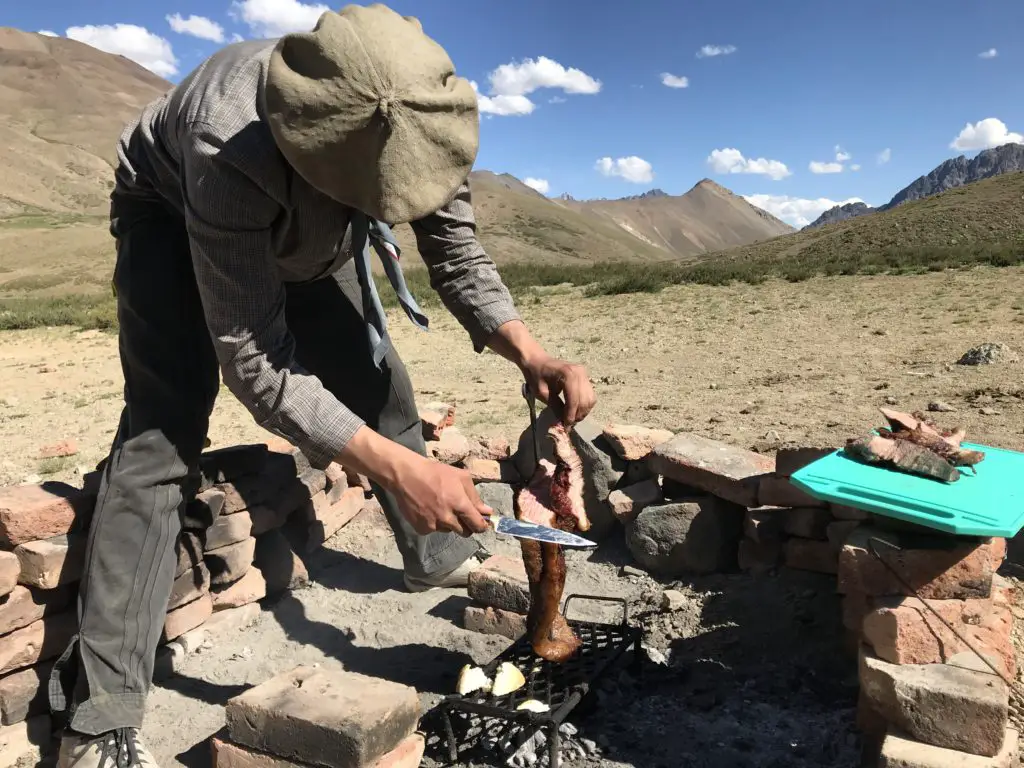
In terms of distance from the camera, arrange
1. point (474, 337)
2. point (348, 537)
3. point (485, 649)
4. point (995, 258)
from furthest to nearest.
→ point (995, 258)
point (348, 537)
point (485, 649)
point (474, 337)

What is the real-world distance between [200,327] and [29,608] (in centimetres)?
110

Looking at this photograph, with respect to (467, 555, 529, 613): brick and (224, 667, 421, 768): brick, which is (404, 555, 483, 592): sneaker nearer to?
(467, 555, 529, 613): brick

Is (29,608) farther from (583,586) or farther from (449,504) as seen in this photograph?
(583,586)

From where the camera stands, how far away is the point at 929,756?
204cm

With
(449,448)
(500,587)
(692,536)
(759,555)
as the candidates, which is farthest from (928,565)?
(449,448)

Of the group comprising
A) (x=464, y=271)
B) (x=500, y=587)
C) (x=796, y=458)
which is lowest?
(x=500, y=587)

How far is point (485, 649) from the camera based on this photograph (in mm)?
3205

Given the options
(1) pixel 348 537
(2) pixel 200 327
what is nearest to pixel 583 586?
(1) pixel 348 537

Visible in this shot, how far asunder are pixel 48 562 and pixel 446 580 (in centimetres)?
159

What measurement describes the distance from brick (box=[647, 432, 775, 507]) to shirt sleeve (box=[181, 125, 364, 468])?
2.00 metres

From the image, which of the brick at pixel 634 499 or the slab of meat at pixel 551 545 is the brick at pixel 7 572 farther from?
the brick at pixel 634 499

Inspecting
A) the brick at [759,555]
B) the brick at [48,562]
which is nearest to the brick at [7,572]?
the brick at [48,562]

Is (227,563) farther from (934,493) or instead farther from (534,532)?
(934,493)

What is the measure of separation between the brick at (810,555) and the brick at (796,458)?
0.30m
